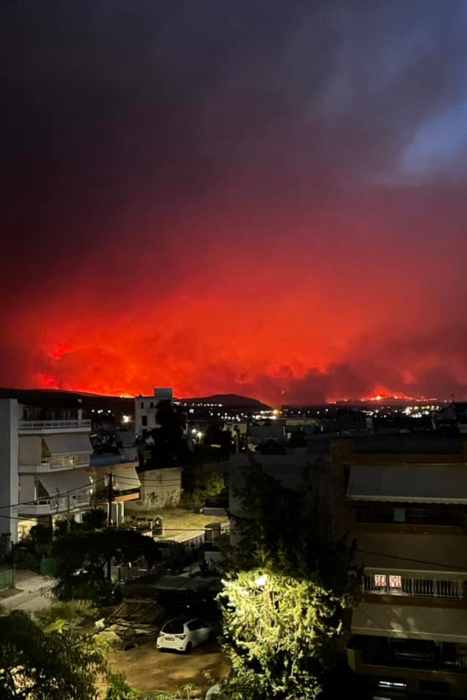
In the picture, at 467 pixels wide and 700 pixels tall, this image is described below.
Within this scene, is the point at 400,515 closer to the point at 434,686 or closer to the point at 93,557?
the point at 434,686

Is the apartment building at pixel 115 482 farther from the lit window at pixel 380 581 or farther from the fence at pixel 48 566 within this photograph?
the lit window at pixel 380 581

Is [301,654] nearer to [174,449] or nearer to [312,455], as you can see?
[312,455]

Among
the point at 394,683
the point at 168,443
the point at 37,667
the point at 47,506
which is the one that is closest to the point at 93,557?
the point at 47,506

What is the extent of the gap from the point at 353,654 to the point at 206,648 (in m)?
4.09

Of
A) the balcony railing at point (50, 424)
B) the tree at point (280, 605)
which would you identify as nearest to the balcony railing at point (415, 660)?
the tree at point (280, 605)

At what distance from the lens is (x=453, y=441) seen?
754 inches

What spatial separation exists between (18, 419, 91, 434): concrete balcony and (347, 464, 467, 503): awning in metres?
19.8

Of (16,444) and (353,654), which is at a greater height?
(16,444)

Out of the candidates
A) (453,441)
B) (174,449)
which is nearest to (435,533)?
(453,441)

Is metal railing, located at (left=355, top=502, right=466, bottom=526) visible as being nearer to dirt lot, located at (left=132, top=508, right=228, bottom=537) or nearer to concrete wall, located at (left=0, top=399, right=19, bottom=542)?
dirt lot, located at (left=132, top=508, right=228, bottom=537)

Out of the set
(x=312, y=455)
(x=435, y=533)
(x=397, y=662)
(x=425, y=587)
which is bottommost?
(x=397, y=662)

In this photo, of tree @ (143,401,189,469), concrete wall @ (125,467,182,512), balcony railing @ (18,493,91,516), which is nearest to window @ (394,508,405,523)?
balcony railing @ (18,493,91,516)

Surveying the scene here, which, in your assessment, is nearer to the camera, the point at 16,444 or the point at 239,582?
the point at 239,582

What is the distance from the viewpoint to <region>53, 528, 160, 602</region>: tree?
20.8m
